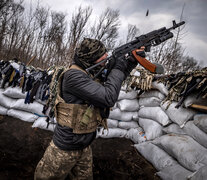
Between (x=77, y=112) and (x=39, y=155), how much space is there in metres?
1.75

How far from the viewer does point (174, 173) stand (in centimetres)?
177

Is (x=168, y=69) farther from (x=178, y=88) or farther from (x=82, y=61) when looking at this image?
(x=82, y=61)

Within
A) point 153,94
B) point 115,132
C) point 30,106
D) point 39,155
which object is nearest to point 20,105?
point 30,106

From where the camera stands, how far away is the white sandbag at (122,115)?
11.1ft

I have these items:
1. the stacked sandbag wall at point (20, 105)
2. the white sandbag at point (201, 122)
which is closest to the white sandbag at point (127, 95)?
the white sandbag at point (201, 122)

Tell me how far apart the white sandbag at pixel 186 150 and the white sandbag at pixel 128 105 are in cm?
122

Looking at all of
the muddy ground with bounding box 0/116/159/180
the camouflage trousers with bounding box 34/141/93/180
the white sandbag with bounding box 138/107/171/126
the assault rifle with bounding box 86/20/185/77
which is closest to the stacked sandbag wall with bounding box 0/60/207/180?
the white sandbag with bounding box 138/107/171/126

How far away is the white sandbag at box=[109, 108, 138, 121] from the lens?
3.37 meters

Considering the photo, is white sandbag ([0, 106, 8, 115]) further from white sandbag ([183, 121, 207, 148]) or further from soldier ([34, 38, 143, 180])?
white sandbag ([183, 121, 207, 148])

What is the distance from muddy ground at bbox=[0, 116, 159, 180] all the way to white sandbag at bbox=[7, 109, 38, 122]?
10 centimetres

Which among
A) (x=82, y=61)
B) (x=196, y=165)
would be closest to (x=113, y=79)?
(x=82, y=61)

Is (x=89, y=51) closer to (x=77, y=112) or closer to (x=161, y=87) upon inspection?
(x=77, y=112)

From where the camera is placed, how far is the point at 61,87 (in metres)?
1.06

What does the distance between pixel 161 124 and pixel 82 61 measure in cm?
258
